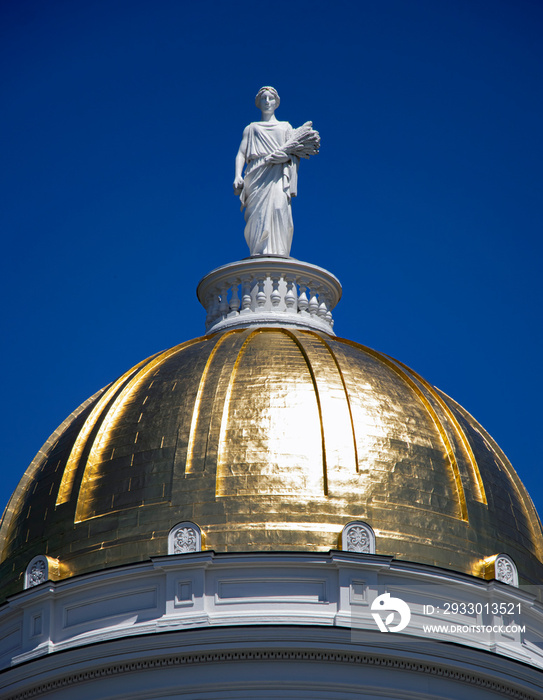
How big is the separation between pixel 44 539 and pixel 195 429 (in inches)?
155

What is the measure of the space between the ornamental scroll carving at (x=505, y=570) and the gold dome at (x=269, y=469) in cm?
40

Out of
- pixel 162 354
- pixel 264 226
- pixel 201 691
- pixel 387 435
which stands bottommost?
pixel 201 691

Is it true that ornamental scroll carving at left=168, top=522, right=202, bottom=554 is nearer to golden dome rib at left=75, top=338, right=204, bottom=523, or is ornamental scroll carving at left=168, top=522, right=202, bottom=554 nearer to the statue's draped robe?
golden dome rib at left=75, top=338, right=204, bottom=523

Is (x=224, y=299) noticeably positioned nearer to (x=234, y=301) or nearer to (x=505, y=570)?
(x=234, y=301)

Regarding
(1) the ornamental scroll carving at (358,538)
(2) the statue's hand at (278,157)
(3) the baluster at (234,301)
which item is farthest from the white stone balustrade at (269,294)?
(1) the ornamental scroll carving at (358,538)

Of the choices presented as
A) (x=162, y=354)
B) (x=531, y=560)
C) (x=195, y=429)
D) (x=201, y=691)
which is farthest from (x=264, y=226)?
(x=201, y=691)

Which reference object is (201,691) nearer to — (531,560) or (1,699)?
(1,699)

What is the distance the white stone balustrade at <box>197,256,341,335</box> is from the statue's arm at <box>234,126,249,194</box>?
224cm

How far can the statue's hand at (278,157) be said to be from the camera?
46.8 m

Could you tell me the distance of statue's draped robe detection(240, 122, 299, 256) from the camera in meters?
46.6

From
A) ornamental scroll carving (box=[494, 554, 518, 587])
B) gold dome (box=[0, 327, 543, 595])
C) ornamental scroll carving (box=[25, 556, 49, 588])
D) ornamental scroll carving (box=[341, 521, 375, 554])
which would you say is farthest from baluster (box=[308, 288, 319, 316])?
ornamental scroll carving (box=[25, 556, 49, 588])

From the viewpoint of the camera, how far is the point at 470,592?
38.7 m

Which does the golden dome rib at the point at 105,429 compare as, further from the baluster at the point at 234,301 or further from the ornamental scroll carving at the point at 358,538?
the ornamental scroll carving at the point at 358,538

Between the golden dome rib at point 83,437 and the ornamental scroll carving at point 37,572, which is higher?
the golden dome rib at point 83,437
